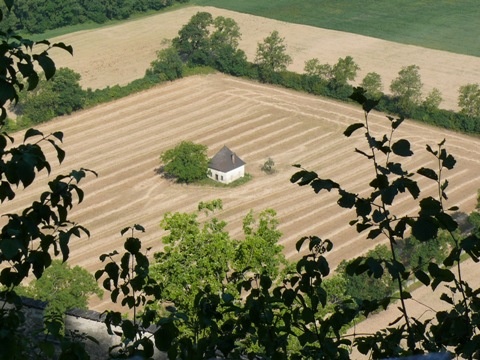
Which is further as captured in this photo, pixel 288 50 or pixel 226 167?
pixel 288 50

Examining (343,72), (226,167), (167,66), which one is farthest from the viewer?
(167,66)

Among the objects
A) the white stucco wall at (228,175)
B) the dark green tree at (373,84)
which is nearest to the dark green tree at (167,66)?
the dark green tree at (373,84)

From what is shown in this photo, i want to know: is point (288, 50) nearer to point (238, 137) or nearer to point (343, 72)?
point (343, 72)

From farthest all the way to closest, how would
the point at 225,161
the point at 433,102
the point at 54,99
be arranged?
the point at 54,99
the point at 433,102
the point at 225,161

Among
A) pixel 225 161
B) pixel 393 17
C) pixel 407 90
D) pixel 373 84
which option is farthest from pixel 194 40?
pixel 225 161

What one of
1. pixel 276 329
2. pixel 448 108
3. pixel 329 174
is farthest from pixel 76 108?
pixel 276 329

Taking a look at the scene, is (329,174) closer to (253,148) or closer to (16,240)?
(253,148)
